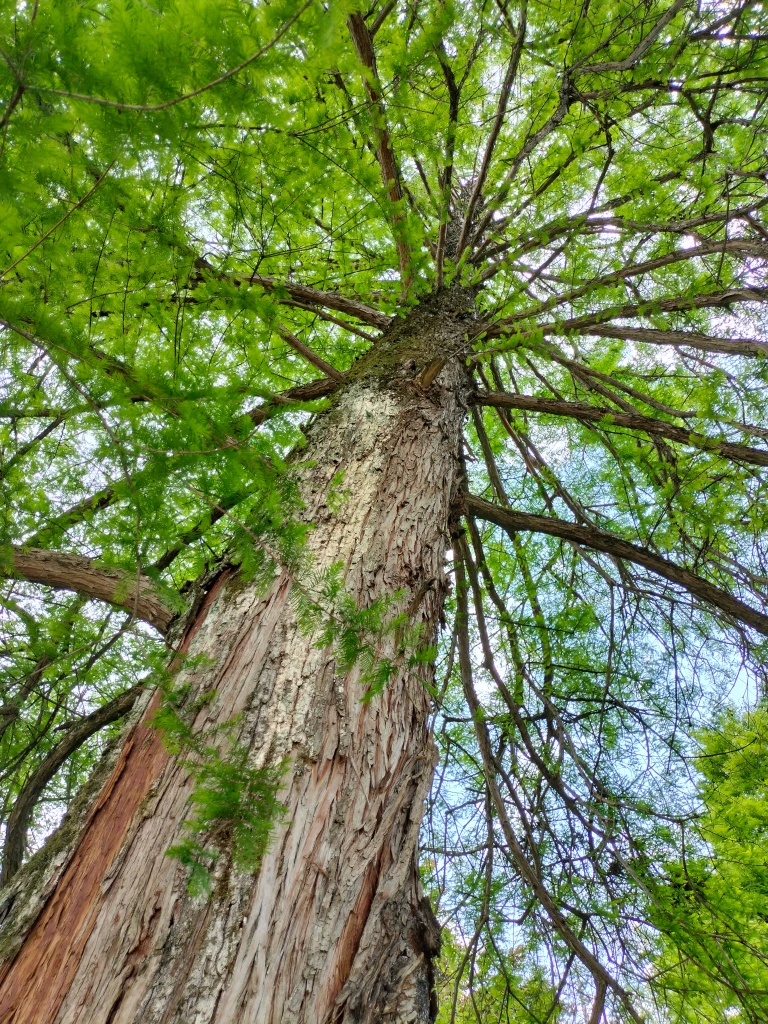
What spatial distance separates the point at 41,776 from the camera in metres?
1.93

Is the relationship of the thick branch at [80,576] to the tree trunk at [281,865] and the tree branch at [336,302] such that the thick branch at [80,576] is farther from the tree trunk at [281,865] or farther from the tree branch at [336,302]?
the tree branch at [336,302]

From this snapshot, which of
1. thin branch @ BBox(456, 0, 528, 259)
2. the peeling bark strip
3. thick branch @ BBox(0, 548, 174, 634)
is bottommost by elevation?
the peeling bark strip

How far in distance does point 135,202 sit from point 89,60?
546mm

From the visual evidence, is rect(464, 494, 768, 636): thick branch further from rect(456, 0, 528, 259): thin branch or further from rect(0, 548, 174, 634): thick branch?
rect(0, 548, 174, 634): thick branch

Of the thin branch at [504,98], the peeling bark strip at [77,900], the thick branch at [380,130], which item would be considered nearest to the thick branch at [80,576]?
the peeling bark strip at [77,900]

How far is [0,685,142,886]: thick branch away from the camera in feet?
5.91

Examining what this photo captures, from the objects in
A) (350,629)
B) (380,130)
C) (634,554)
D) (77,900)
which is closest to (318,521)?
(350,629)

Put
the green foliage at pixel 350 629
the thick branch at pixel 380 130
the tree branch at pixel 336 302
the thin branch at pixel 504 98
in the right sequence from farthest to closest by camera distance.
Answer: the tree branch at pixel 336 302, the thick branch at pixel 380 130, the thin branch at pixel 504 98, the green foliage at pixel 350 629

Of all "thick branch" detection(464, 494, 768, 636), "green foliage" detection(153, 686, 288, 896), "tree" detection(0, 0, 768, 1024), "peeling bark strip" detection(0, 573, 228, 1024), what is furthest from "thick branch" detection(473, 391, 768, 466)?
"peeling bark strip" detection(0, 573, 228, 1024)

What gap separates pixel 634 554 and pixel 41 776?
2.28 metres

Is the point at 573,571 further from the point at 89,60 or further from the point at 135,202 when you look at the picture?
the point at 89,60

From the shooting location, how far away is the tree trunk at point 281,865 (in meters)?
0.91

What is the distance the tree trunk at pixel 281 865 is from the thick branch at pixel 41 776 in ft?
1.82

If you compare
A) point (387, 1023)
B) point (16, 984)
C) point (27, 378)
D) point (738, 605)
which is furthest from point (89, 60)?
point (738, 605)
